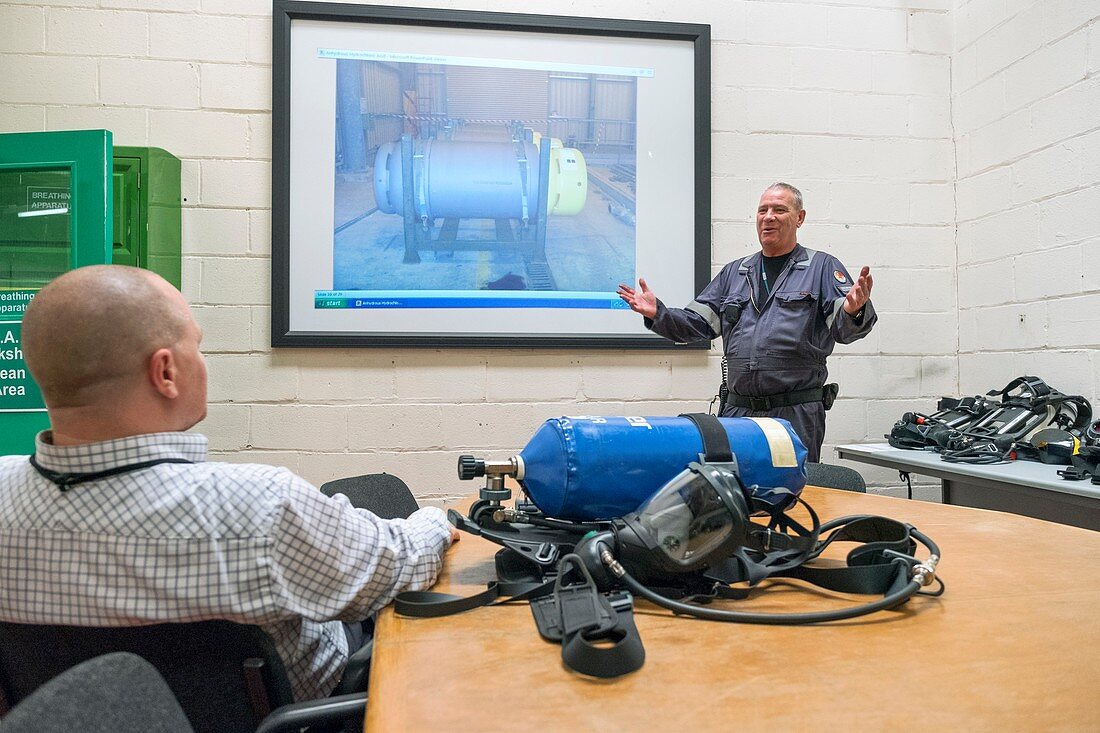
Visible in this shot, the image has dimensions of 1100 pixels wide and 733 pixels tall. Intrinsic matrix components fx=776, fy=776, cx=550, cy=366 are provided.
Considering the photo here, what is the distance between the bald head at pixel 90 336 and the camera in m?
0.87

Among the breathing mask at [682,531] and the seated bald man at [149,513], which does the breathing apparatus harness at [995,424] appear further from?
the seated bald man at [149,513]

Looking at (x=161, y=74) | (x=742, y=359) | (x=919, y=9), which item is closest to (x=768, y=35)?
(x=919, y=9)

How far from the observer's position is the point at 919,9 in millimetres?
3334

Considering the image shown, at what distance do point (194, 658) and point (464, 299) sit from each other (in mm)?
2302

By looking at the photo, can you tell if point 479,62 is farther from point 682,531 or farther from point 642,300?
point 682,531

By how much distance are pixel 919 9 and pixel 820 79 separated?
56 centimetres

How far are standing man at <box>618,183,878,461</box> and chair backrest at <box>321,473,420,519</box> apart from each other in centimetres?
120

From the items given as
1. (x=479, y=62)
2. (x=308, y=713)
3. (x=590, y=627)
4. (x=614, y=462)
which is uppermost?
(x=479, y=62)

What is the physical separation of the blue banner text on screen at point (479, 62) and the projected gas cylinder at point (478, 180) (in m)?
0.31

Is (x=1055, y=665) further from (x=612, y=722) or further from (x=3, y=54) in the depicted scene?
(x=3, y=54)

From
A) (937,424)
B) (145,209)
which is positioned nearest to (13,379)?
(145,209)

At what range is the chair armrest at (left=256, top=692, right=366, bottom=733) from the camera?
30.0 inches

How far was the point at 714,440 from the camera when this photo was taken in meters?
1.10

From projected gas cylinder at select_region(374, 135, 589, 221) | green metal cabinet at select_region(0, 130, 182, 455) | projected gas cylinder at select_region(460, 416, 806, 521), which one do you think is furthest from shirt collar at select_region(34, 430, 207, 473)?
projected gas cylinder at select_region(374, 135, 589, 221)
